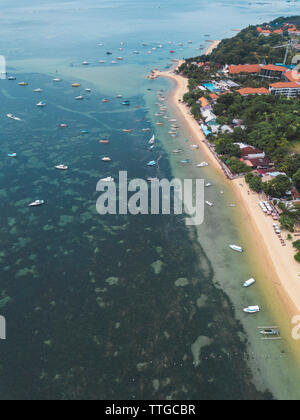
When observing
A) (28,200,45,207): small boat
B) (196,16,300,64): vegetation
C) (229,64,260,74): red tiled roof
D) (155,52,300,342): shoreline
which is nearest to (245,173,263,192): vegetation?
(155,52,300,342): shoreline

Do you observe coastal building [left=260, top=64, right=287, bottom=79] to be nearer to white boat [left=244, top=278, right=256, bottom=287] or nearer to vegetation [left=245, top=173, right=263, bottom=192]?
vegetation [left=245, top=173, right=263, bottom=192]

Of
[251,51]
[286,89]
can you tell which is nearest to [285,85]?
[286,89]

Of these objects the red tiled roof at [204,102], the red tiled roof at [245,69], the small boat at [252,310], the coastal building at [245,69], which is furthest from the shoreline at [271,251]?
the red tiled roof at [245,69]

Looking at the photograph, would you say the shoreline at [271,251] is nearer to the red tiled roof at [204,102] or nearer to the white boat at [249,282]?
the white boat at [249,282]

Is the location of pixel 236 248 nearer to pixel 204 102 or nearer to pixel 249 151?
pixel 249 151

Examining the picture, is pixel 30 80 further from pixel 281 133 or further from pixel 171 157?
pixel 281 133

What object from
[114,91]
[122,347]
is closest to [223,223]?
[122,347]
